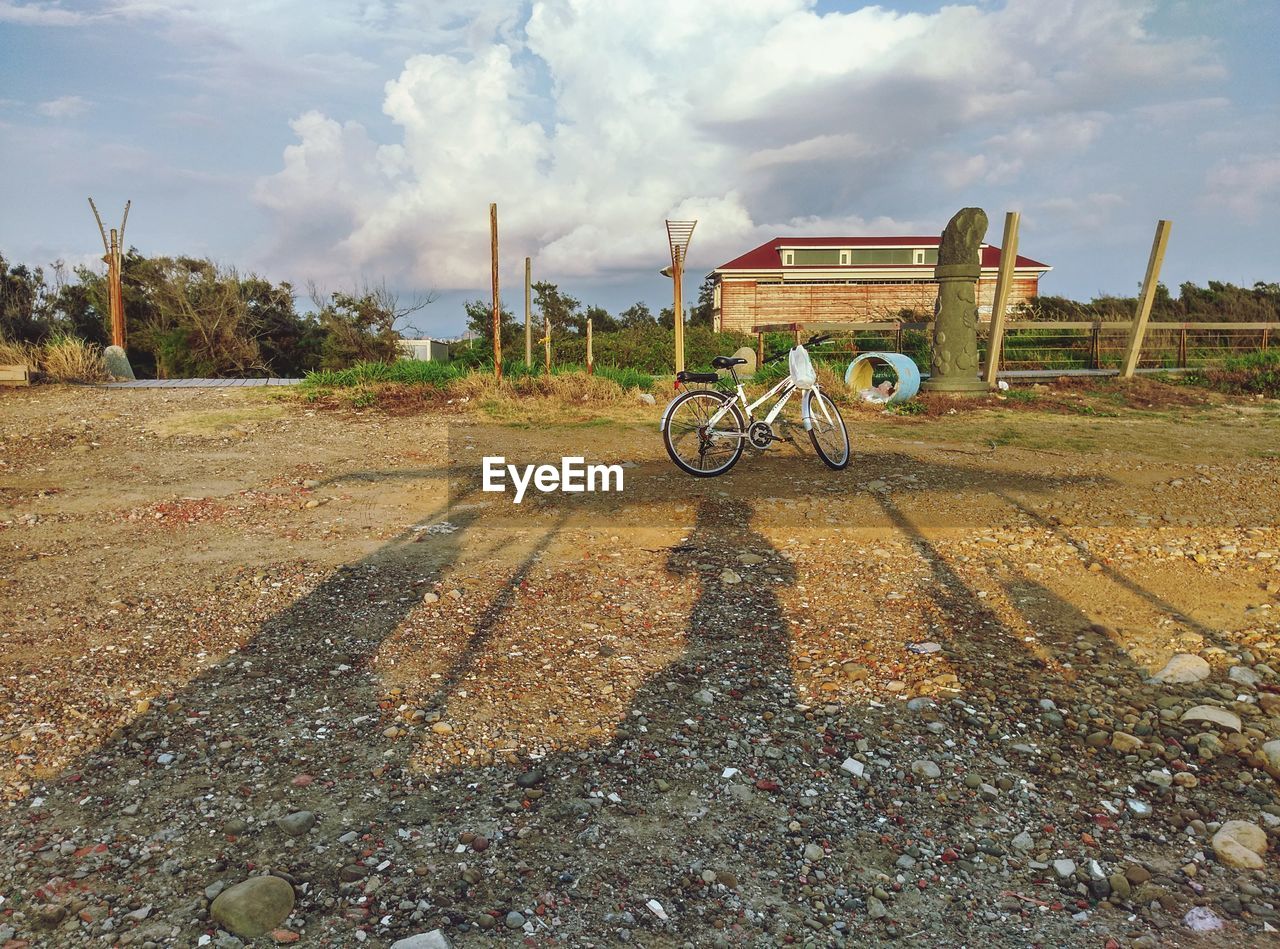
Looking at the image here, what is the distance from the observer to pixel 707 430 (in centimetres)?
699

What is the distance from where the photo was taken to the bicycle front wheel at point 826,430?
7.22 metres

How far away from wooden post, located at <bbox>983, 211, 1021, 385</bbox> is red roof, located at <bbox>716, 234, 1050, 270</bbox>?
2273 centimetres

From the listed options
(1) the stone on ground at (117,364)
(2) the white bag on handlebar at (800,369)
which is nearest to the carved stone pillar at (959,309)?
(2) the white bag on handlebar at (800,369)

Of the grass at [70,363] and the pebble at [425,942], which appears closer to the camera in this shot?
the pebble at [425,942]

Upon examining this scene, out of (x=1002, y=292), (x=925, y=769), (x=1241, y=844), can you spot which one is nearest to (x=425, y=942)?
(x=925, y=769)

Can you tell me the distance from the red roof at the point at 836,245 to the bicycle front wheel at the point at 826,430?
28.7 m

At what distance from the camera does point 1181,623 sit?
3732 millimetres

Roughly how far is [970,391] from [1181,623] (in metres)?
8.95

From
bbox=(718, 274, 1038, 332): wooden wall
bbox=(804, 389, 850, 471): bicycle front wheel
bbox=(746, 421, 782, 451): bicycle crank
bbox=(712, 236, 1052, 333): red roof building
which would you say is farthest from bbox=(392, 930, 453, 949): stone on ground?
bbox=(718, 274, 1038, 332): wooden wall

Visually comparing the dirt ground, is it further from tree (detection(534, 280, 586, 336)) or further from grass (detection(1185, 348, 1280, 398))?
tree (detection(534, 280, 586, 336))

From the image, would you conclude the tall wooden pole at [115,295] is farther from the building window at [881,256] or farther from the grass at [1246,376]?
the building window at [881,256]

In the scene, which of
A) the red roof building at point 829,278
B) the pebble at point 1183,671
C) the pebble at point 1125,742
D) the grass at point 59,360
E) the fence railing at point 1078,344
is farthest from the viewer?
the red roof building at point 829,278

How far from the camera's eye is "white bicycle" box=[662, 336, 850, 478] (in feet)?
23.1

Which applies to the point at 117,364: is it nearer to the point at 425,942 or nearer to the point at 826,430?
the point at 826,430
